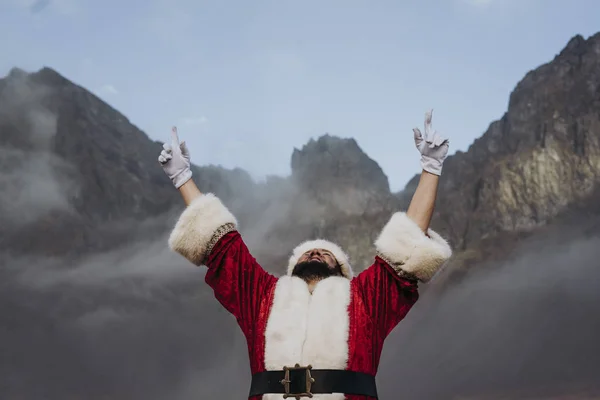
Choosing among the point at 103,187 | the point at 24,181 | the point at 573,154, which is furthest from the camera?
the point at 103,187

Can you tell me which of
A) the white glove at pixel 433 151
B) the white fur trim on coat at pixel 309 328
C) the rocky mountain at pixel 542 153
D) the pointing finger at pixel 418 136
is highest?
the rocky mountain at pixel 542 153

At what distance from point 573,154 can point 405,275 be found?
30.9 m

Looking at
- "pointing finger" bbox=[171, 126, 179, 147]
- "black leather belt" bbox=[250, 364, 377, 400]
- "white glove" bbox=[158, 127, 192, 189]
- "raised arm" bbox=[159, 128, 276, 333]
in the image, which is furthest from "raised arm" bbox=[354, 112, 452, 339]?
"pointing finger" bbox=[171, 126, 179, 147]

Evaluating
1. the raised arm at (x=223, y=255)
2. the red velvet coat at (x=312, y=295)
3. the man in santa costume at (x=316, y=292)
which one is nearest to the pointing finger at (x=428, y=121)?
the man in santa costume at (x=316, y=292)

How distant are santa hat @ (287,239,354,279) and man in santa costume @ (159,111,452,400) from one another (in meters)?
0.04

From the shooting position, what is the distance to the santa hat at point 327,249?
10.4ft

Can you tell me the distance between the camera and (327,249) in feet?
10.4

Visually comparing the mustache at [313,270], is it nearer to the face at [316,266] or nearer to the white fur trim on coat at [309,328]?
the face at [316,266]

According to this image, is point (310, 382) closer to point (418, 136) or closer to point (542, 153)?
point (418, 136)

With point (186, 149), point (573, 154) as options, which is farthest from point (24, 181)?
point (186, 149)

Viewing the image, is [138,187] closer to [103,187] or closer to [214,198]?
[103,187]

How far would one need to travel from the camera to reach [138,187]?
37875 mm

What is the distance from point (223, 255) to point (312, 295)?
0.41 meters

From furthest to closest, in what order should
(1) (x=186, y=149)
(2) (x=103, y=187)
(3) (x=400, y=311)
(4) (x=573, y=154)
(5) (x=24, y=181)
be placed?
(2) (x=103, y=187)
(5) (x=24, y=181)
(4) (x=573, y=154)
(1) (x=186, y=149)
(3) (x=400, y=311)
